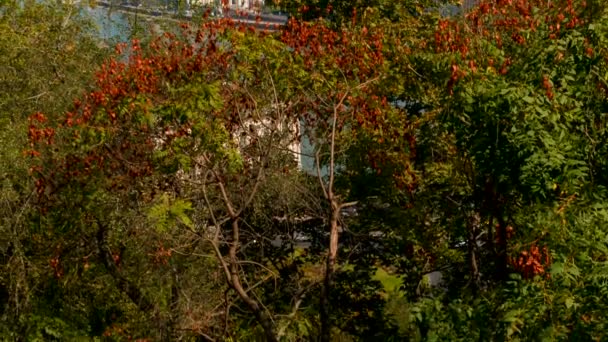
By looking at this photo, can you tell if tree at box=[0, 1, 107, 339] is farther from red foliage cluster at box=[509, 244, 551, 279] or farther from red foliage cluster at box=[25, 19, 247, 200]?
red foliage cluster at box=[509, 244, 551, 279]

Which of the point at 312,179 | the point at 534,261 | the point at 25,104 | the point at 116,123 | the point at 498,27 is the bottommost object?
the point at 312,179

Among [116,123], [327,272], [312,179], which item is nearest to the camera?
[327,272]

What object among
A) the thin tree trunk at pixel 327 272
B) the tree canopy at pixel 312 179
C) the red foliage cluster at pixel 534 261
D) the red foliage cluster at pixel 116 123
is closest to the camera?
the red foliage cluster at pixel 534 261

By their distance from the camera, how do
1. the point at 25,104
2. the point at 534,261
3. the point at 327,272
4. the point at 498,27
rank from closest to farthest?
the point at 534,261 → the point at 327,272 → the point at 498,27 → the point at 25,104

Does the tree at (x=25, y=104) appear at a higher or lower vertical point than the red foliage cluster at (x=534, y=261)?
lower

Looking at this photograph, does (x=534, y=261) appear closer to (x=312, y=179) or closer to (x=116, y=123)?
(x=116, y=123)

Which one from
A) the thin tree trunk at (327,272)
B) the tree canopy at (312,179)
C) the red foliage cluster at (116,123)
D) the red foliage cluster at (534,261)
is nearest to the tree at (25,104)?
the tree canopy at (312,179)

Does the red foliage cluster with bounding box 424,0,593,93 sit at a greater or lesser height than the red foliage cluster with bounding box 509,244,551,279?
greater

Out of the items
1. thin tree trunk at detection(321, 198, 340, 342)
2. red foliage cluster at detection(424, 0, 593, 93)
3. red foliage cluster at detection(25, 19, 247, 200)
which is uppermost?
red foliage cluster at detection(424, 0, 593, 93)

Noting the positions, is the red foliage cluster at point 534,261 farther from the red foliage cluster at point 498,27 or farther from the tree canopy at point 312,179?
the red foliage cluster at point 498,27

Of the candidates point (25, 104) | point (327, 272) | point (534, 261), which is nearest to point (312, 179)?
point (327, 272)

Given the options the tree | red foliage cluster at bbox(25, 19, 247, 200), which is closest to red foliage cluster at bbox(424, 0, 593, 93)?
red foliage cluster at bbox(25, 19, 247, 200)

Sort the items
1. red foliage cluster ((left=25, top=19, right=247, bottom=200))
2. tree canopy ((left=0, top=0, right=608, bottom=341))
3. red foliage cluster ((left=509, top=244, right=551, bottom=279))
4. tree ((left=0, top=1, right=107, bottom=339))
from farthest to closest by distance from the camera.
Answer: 1. tree ((left=0, top=1, right=107, bottom=339))
2. red foliage cluster ((left=25, top=19, right=247, bottom=200))
3. tree canopy ((left=0, top=0, right=608, bottom=341))
4. red foliage cluster ((left=509, top=244, right=551, bottom=279))

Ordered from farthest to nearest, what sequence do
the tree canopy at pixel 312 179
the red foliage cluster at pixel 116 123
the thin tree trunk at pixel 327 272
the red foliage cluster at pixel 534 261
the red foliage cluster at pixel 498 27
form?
the red foliage cluster at pixel 116 123 < the thin tree trunk at pixel 327 272 < the red foliage cluster at pixel 498 27 < the tree canopy at pixel 312 179 < the red foliage cluster at pixel 534 261
